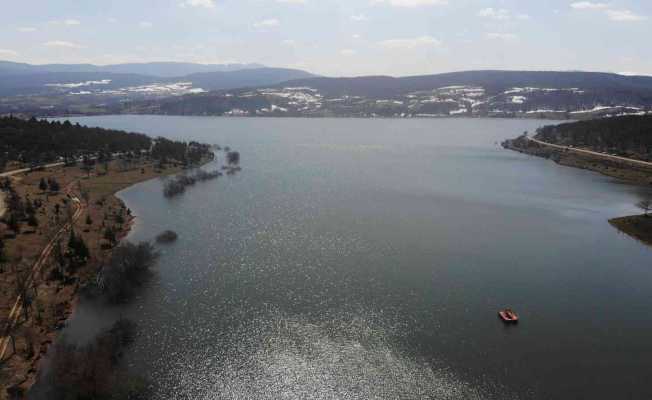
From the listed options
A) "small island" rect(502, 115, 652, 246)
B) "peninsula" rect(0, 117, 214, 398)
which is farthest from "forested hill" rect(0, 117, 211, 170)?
"small island" rect(502, 115, 652, 246)

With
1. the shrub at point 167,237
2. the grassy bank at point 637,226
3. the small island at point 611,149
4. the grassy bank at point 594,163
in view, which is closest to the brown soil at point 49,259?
the shrub at point 167,237

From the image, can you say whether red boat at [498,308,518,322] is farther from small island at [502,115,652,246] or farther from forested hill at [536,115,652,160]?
forested hill at [536,115,652,160]

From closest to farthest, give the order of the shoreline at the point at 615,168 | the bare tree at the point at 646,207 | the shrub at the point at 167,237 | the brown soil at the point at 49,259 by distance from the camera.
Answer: the brown soil at the point at 49,259, the shrub at the point at 167,237, the shoreline at the point at 615,168, the bare tree at the point at 646,207

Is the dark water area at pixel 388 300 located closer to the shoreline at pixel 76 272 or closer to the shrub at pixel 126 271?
the shrub at pixel 126 271

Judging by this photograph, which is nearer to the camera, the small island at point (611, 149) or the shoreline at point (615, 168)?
the shoreline at point (615, 168)

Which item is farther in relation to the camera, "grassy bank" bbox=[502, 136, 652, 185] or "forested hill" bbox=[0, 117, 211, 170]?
"forested hill" bbox=[0, 117, 211, 170]

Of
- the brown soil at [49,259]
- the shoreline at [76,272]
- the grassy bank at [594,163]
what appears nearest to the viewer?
the shoreline at [76,272]
